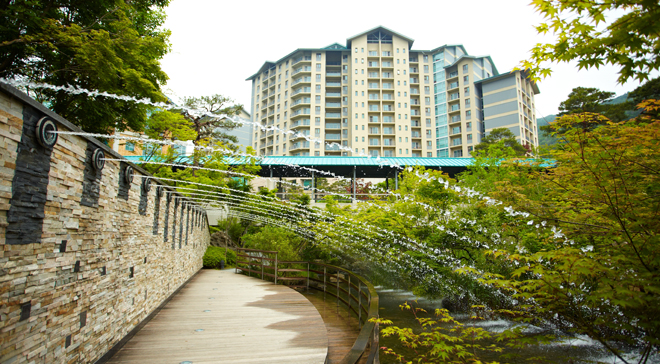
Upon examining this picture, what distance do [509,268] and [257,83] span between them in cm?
6192

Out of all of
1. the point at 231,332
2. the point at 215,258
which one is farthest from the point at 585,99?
the point at 231,332

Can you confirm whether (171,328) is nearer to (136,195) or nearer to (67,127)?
(136,195)

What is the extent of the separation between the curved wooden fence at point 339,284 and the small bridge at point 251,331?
19mm

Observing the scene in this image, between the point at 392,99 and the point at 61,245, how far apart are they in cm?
5130

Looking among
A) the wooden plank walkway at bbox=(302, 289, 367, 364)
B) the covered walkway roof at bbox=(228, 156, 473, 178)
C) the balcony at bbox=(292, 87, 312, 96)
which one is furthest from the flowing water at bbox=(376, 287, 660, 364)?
the balcony at bbox=(292, 87, 312, 96)

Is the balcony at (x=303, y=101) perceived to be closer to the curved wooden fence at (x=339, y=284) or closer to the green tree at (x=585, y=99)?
the green tree at (x=585, y=99)

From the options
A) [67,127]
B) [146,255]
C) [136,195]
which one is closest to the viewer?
[67,127]

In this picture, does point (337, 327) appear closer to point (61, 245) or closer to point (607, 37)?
point (61, 245)

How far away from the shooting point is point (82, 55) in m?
Answer: 9.04

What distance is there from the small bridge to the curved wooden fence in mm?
19

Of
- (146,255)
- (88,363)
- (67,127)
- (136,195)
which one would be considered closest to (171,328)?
(146,255)

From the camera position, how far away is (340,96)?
178 ft

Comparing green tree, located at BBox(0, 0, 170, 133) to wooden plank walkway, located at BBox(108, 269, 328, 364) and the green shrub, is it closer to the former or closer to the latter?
wooden plank walkway, located at BBox(108, 269, 328, 364)

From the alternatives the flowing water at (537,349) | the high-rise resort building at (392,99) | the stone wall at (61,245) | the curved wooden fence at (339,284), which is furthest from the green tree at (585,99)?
the stone wall at (61,245)
